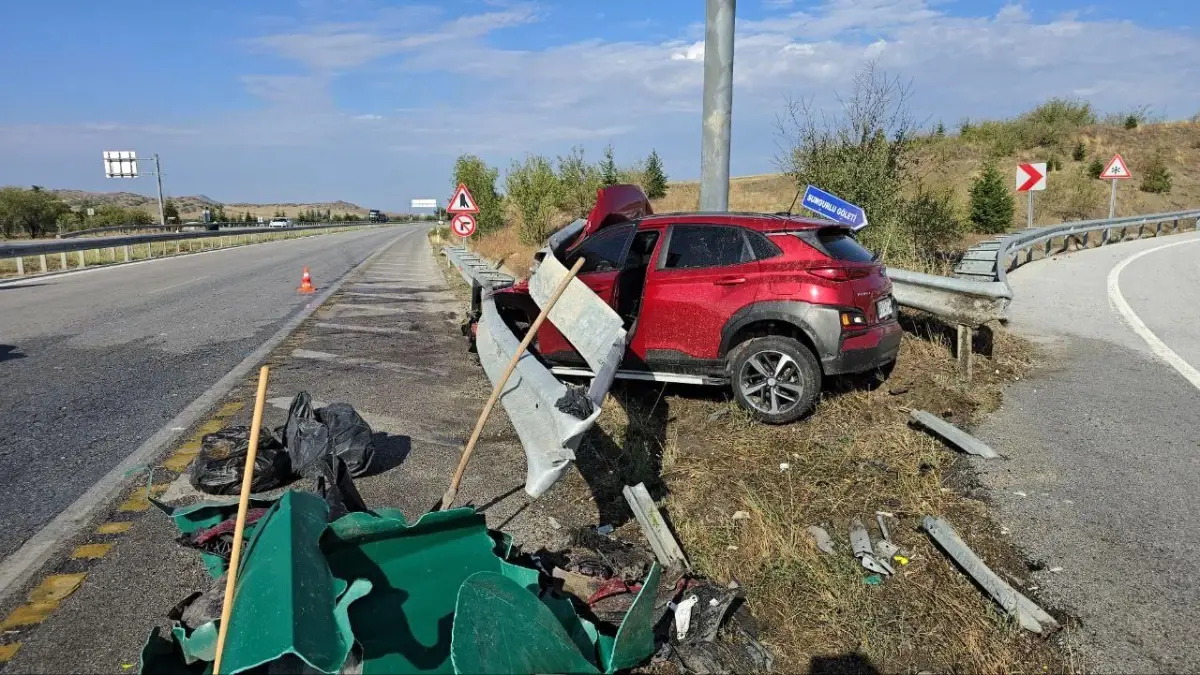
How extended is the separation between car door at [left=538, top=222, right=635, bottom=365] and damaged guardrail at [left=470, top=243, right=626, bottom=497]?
1.04 m

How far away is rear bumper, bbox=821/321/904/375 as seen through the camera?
6102 mm

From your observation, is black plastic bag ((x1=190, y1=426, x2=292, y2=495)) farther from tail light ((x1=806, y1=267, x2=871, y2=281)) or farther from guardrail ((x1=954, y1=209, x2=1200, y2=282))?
guardrail ((x1=954, y1=209, x2=1200, y2=282))

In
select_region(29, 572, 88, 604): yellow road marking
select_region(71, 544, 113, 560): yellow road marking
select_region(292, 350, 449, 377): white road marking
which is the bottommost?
select_region(29, 572, 88, 604): yellow road marking

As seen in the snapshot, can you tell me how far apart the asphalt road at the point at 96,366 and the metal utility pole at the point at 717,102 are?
221 inches

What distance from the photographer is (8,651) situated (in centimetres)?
306

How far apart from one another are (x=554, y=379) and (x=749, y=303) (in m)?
2.77

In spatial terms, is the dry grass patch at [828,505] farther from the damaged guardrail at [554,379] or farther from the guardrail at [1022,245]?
the guardrail at [1022,245]

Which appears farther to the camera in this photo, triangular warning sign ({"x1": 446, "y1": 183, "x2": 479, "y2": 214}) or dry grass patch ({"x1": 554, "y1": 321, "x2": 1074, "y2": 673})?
triangular warning sign ({"x1": 446, "y1": 183, "x2": 479, "y2": 214})

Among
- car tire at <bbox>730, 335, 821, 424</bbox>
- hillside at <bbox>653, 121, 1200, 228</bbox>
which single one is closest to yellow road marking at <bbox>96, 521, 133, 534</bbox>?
car tire at <bbox>730, 335, 821, 424</bbox>

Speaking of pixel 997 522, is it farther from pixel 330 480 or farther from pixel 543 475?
pixel 330 480

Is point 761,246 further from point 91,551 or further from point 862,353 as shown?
point 91,551

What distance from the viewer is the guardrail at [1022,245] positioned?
1117 centimetres

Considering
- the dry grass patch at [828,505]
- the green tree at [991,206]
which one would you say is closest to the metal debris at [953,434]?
the dry grass patch at [828,505]

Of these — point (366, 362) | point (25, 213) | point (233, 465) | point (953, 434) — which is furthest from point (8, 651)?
point (25, 213)
